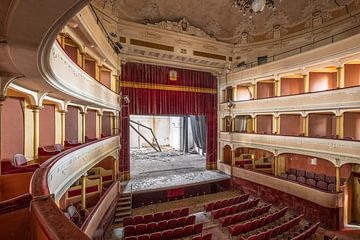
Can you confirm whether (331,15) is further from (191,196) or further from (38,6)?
(38,6)

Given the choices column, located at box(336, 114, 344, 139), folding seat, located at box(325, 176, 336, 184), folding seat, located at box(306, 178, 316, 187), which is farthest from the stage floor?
column, located at box(336, 114, 344, 139)

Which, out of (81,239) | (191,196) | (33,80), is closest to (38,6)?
(81,239)

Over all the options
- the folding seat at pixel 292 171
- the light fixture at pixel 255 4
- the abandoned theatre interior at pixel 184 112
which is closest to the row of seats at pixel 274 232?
the abandoned theatre interior at pixel 184 112

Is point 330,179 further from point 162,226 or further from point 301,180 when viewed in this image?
point 162,226

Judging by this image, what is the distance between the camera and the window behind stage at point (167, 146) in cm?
1652

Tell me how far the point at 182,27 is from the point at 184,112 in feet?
19.5

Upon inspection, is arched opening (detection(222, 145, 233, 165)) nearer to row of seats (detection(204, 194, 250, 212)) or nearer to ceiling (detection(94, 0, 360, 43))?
row of seats (detection(204, 194, 250, 212))

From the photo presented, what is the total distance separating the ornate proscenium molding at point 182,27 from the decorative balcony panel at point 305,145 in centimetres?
776

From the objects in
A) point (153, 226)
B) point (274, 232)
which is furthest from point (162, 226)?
point (274, 232)

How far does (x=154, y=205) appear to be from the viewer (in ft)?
39.4

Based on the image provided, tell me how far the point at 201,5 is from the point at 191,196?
12.4m

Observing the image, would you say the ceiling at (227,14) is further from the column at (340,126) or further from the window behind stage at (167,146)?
the window behind stage at (167,146)

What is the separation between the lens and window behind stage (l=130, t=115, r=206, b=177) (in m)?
16.5

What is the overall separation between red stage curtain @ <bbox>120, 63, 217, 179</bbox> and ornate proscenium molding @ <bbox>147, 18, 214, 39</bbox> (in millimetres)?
2646
